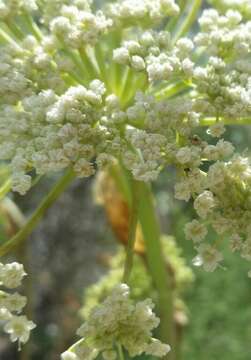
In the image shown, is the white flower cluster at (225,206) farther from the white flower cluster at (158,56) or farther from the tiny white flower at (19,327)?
the tiny white flower at (19,327)

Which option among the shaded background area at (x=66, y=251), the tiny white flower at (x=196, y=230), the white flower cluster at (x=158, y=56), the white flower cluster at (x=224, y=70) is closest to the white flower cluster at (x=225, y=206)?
the tiny white flower at (x=196, y=230)

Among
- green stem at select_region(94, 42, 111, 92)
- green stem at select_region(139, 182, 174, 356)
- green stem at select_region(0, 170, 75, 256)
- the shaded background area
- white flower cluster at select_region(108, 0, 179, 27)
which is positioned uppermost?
the shaded background area

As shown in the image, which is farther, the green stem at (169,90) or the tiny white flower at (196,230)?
the green stem at (169,90)

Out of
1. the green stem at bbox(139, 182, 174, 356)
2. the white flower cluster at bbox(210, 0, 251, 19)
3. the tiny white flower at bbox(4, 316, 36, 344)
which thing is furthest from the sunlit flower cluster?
the green stem at bbox(139, 182, 174, 356)

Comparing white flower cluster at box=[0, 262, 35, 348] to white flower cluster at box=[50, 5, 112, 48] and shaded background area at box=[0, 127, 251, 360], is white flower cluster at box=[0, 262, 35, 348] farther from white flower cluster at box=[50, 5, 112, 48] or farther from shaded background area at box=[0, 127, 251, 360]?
shaded background area at box=[0, 127, 251, 360]

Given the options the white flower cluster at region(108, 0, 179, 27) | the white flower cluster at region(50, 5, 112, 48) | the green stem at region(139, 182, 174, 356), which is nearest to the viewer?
the white flower cluster at region(50, 5, 112, 48)

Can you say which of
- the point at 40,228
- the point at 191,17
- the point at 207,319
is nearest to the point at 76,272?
the point at 40,228
